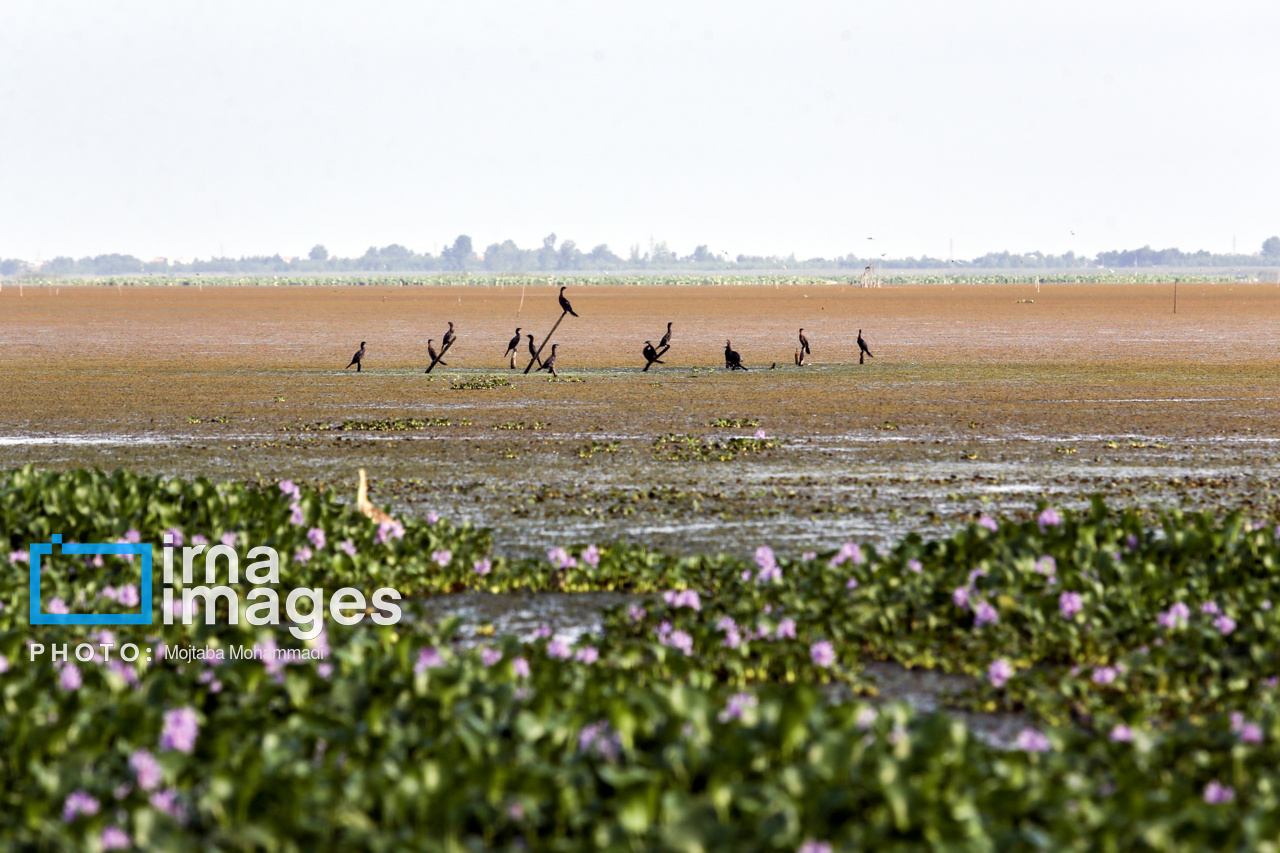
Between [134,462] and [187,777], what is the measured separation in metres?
12.9

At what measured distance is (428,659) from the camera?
22.4 ft

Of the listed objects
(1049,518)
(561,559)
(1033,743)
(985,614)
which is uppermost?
(1049,518)

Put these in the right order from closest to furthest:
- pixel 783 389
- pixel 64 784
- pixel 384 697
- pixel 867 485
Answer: pixel 64 784, pixel 384 697, pixel 867 485, pixel 783 389

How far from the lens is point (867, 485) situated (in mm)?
15289

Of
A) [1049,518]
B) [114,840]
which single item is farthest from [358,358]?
[114,840]

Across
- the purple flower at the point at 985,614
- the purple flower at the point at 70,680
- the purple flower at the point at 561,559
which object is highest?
the purple flower at the point at 70,680

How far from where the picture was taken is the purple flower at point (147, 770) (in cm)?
545

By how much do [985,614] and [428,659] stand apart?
3.94 meters

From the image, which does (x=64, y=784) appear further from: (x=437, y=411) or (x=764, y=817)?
(x=437, y=411)

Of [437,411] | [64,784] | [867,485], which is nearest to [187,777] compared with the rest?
[64,784]

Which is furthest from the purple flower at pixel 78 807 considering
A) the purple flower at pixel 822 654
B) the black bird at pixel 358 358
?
the black bird at pixel 358 358

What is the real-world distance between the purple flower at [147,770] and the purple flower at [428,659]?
1433 mm

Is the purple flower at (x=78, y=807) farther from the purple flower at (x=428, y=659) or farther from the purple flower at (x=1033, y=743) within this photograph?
the purple flower at (x=1033, y=743)

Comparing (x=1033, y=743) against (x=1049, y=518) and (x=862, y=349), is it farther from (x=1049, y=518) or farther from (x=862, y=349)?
(x=862, y=349)
